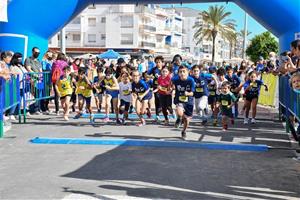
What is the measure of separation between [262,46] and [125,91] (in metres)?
46.0

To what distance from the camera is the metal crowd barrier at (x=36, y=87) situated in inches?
442

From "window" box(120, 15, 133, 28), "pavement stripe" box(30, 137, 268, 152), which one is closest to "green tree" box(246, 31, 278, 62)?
"window" box(120, 15, 133, 28)

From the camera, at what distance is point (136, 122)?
1137 centimetres

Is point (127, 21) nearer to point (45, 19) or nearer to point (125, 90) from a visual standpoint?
point (45, 19)

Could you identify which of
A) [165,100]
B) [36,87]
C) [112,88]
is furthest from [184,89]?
[36,87]

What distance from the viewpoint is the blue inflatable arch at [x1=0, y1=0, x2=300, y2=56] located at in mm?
11594

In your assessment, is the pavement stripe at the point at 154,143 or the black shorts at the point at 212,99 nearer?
the pavement stripe at the point at 154,143

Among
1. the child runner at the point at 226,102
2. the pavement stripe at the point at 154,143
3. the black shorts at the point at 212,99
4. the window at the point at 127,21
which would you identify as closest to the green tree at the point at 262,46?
the window at the point at 127,21

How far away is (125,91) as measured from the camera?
10836 millimetres

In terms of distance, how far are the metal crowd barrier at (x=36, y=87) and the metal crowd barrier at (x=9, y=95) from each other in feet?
1.32

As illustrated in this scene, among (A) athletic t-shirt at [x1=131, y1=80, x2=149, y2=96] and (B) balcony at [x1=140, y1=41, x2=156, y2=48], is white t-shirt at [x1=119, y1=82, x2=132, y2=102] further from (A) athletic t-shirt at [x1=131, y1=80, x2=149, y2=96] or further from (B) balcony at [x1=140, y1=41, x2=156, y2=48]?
(B) balcony at [x1=140, y1=41, x2=156, y2=48]

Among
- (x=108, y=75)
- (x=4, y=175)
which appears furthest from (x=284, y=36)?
(x=4, y=175)

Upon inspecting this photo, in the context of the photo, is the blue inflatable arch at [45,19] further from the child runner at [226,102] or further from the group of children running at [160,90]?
the child runner at [226,102]

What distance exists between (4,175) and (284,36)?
8.74 meters
